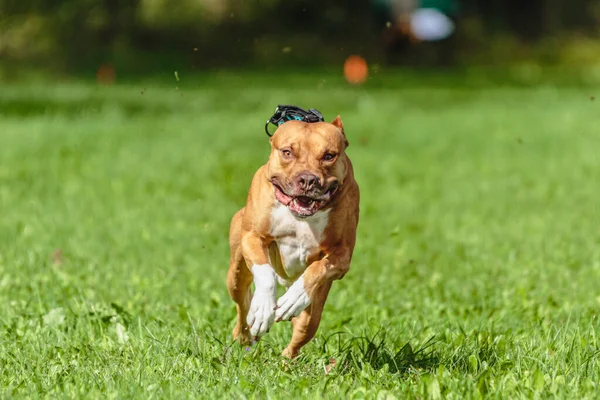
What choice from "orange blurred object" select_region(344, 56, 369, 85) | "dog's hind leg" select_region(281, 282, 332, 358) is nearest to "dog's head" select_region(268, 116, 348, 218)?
"dog's hind leg" select_region(281, 282, 332, 358)

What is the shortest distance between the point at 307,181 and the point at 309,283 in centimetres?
56

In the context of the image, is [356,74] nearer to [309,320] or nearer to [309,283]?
[309,320]

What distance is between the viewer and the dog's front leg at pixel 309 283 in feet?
16.9

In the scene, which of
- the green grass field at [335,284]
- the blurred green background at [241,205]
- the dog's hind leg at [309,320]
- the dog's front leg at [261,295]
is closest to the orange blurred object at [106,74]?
the blurred green background at [241,205]

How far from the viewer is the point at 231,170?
50.1 feet

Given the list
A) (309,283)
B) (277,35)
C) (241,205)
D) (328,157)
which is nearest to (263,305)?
(309,283)

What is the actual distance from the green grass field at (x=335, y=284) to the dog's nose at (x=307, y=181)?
1.01 metres

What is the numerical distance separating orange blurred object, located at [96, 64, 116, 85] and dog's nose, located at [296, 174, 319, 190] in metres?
26.1

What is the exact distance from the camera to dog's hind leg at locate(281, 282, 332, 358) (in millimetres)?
5691

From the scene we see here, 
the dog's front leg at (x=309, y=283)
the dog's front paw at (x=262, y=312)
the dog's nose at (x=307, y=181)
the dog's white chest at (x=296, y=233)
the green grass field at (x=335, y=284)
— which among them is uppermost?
the dog's nose at (x=307, y=181)

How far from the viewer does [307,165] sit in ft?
16.4

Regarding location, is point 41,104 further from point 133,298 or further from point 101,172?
point 133,298

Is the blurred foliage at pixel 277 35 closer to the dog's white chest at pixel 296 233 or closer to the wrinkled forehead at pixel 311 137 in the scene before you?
the dog's white chest at pixel 296 233

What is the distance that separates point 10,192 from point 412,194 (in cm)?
522
